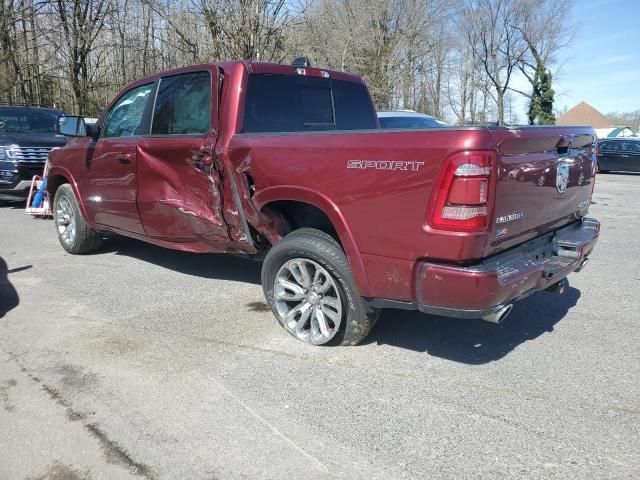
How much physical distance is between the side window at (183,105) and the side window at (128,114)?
0.90 ft

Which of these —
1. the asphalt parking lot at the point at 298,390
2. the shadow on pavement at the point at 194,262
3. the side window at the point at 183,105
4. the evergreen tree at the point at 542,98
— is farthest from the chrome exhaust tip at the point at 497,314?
the evergreen tree at the point at 542,98

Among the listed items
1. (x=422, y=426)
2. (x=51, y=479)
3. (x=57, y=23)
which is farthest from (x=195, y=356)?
(x=57, y=23)

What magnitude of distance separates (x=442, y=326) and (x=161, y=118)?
9.76 feet

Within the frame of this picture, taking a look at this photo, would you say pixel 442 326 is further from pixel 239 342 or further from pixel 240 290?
pixel 240 290

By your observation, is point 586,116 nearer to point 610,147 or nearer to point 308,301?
point 610,147

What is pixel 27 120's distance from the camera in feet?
36.6

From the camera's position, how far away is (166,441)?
9.30ft

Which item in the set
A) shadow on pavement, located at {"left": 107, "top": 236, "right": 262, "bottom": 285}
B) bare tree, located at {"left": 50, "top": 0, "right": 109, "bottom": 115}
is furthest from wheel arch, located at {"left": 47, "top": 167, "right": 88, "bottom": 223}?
bare tree, located at {"left": 50, "top": 0, "right": 109, "bottom": 115}

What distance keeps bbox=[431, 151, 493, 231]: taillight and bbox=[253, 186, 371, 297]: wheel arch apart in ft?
2.22

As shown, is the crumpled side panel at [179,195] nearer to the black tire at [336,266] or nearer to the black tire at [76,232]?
the black tire at [336,266]

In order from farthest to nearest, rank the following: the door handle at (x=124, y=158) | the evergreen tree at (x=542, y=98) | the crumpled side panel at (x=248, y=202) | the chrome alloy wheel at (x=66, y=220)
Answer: the evergreen tree at (x=542, y=98)
the chrome alloy wheel at (x=66, y=220)
the door handle at (x=124, y=158)
the crumpled side panel at (x=248, y=202)

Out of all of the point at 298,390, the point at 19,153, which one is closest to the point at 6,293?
the point at 298,390

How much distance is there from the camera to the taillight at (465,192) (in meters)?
2.89

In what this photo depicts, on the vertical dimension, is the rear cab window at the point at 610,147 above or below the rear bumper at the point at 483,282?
above
